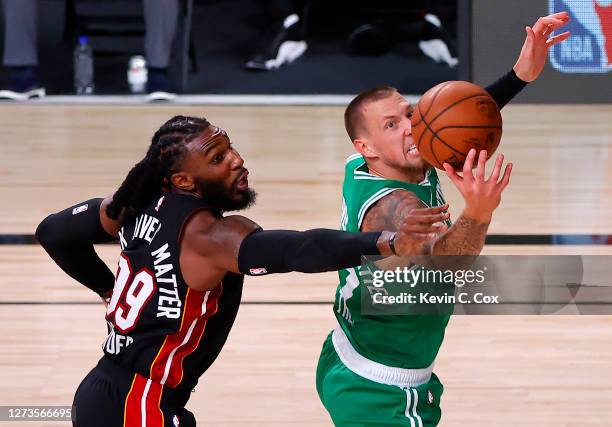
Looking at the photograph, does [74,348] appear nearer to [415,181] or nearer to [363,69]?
[415,181]

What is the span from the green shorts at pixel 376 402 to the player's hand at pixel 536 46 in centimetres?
107

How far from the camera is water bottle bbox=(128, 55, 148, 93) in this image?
36.5 feet

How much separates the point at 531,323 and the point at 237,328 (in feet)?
4.54

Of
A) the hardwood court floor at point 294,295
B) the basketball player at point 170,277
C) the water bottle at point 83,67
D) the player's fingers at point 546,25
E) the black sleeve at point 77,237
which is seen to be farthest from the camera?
the water bottle at point 83,67

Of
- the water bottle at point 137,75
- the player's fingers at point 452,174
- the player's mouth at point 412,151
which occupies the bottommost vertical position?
the water bottle at point 137,75

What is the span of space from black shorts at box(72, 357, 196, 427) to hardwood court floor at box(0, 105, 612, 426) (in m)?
1.20

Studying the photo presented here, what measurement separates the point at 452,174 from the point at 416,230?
279mm

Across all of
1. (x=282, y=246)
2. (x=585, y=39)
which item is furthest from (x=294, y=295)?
(x=585, y=39)

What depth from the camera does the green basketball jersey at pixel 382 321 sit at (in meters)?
3.47

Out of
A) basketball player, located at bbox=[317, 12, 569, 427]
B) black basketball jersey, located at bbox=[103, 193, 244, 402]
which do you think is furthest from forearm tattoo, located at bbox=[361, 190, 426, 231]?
black basketball jersey, located at bbox=[103, 193, 244, 402]

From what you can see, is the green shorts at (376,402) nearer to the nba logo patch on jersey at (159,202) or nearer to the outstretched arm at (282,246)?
the outstretched arm at (282,246)

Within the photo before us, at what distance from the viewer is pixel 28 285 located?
239 inches

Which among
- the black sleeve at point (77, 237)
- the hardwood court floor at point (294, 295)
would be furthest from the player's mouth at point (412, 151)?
the hardwood court floor at point (294, 295)

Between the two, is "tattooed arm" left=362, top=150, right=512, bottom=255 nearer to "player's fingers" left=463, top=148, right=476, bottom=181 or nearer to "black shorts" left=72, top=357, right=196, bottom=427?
"player's fingers" left=463, top=148, right=476, bottom=181
